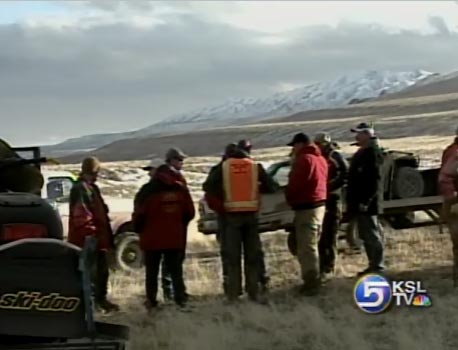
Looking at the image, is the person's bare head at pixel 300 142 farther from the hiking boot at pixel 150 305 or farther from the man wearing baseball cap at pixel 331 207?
the hiking boot at pixel 150 305

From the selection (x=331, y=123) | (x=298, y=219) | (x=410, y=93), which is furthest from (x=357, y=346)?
(x=410, y=93)

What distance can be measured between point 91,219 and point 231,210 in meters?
1.48

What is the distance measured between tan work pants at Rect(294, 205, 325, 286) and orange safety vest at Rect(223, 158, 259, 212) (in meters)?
0.59

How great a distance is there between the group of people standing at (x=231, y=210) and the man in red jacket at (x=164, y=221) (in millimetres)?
11

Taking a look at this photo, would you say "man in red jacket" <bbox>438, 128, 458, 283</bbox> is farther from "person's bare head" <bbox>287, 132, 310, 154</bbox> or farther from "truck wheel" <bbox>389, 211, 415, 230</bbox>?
"truck wheel" <bbox>389, 211, 415, 230</bbox>

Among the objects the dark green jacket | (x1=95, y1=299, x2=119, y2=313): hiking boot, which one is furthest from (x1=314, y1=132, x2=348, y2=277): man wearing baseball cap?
(x1=95, y1=299, x2=119, y2=313): hiking boot

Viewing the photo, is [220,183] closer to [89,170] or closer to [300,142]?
[300,142]

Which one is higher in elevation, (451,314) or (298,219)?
(298,219)

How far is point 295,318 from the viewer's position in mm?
9367

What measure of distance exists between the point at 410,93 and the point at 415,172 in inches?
5411

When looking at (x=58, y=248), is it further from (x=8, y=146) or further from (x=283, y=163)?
(x=283, y=163)

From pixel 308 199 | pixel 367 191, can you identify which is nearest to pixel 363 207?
pixel 367 191

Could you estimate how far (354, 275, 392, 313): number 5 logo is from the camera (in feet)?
32.5

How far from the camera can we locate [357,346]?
8242 mm
